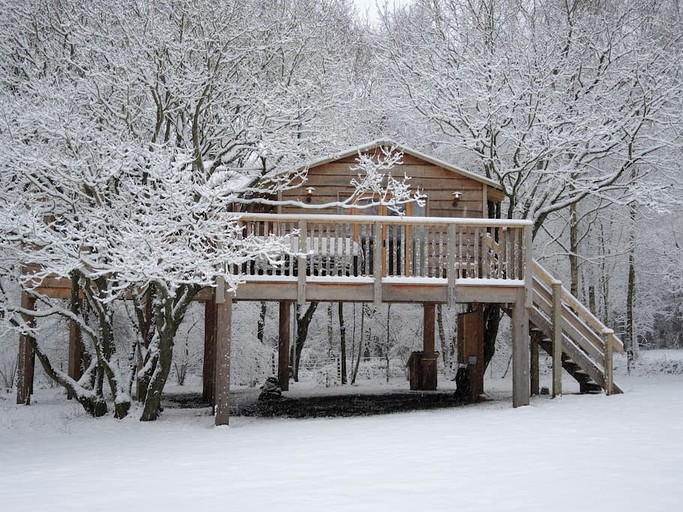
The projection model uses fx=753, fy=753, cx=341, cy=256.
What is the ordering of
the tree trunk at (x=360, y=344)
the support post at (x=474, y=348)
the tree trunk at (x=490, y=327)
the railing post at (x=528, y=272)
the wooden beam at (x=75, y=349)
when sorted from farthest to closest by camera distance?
the tree trunk at (x=360, y=344) < the tree trunk at (x=490, y=327) < the wooden beam at (x=75, y=349) < the support post at (x=474, y=348) < the railing post at (x=528, y=272)

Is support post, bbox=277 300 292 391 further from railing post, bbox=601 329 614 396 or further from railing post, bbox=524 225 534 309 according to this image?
railing post, bbox=601 329 614 396

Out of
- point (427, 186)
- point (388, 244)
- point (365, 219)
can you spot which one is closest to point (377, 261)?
point (388, 244)

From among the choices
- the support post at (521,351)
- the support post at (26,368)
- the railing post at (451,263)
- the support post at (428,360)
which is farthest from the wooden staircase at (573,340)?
the support post at (26,368)

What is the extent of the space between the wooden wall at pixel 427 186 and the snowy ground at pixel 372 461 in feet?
15.4

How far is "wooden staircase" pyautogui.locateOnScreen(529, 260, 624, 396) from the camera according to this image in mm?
13250

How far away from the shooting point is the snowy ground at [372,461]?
666 centimetres

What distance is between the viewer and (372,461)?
8.46m

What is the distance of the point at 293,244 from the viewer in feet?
42.1

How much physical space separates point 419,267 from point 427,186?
12.7 ft

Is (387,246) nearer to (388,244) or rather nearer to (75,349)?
(388,244)

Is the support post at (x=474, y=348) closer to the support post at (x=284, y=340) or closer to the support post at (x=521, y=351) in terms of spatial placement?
the support post at (x=521, y=351)

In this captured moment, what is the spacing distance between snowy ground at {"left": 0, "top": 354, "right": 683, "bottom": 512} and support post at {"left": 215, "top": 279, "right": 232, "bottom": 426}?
371 millimetres

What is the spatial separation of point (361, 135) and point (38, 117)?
12977 mm

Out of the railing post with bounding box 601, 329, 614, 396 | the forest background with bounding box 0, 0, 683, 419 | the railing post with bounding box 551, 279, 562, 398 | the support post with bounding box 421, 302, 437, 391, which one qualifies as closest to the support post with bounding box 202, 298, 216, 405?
the forest background with bounding box 0, 0, 683, 419
